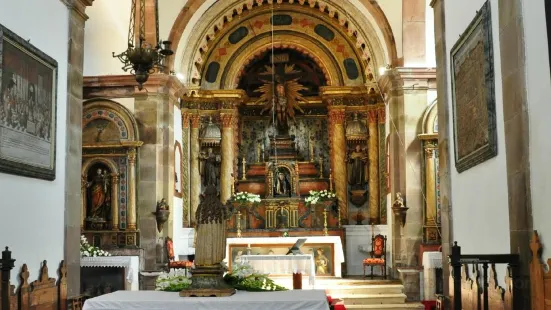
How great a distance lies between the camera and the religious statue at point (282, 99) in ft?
61.4

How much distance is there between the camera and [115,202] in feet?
49.1

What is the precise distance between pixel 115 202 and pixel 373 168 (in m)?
6.36

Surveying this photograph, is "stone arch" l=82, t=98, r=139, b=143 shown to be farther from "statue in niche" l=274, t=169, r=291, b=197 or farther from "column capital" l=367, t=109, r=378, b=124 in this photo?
"column capital" l=367, t=109, r=378, b=124

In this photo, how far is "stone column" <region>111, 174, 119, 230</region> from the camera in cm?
1498

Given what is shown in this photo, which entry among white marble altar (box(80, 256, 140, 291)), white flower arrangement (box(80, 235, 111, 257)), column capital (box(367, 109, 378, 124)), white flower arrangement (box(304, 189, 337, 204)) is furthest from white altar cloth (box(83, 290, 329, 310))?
column capital (box(367, 109, 378, 124))

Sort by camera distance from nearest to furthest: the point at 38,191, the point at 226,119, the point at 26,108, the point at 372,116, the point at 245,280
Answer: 1. the point at 245,280
2. the point at 26,108
3. the point at 38,191
4. the point at 372,116
5. the point at 226,119

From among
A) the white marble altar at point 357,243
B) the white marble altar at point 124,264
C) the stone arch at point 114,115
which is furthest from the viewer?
the white marble altar at point 357,243

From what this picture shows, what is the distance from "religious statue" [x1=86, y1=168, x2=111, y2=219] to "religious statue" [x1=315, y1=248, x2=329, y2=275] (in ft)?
15.0

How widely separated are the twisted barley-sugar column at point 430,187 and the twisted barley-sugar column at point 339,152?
330cm

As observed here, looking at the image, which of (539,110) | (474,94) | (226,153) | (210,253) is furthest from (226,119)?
(539,110)

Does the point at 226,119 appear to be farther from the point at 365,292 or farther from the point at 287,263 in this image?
the point at 365,292

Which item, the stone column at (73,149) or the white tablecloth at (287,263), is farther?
the white tablecloth at (287,263)

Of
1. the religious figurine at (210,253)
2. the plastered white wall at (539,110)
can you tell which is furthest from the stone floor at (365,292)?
the plastered white wall at (539,110)

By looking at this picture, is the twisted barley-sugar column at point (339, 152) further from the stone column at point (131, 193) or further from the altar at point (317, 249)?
the stone column at point (131, 193)
